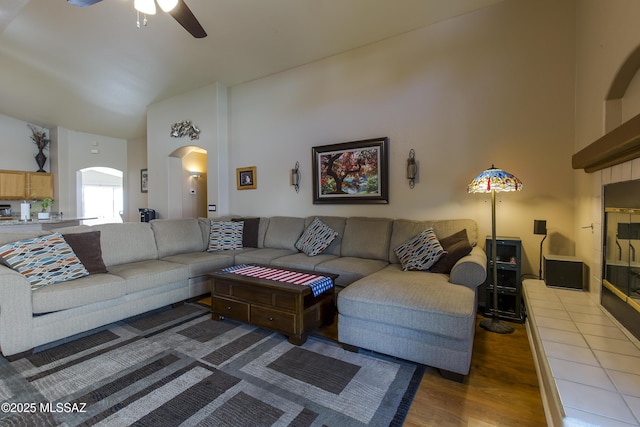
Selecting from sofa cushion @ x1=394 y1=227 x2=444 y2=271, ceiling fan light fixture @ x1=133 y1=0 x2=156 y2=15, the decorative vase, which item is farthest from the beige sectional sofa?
the decorative vase

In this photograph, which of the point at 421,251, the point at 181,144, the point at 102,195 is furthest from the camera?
the point at 102,195

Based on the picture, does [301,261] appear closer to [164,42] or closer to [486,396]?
[486,396]

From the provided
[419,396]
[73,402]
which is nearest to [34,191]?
[73,402]

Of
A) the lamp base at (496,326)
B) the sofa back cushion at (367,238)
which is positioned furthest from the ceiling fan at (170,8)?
the lamp base at (496,326)

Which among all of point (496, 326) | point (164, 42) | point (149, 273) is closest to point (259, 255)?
point (149, 273)

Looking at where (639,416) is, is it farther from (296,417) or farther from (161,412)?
(161,412)

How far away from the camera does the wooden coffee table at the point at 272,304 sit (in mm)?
2248

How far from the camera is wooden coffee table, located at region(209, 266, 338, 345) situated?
225 centimetres

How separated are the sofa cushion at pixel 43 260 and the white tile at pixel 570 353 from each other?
11.4 ft

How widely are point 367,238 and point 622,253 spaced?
2.07 meters

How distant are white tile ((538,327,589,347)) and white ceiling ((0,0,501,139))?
3.10m

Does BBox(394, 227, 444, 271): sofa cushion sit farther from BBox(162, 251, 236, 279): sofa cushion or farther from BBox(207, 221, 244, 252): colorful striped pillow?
BBox(207, 221, 244, 252): colorful striped pillow

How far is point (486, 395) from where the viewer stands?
5.51 ft

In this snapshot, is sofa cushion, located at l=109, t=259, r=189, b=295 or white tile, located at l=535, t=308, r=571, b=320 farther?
sofa cushion, located at l=109, t=259, r=189, b=295
